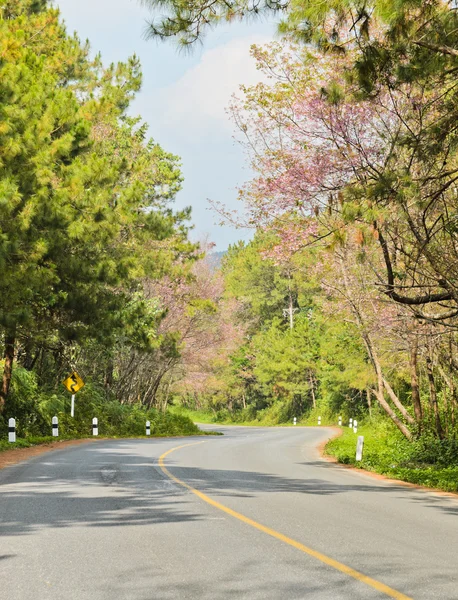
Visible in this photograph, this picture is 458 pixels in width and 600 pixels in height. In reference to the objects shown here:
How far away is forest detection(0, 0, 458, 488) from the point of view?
38.4ft

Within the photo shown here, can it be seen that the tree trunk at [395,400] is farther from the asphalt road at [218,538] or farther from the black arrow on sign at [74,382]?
the black arrow on sign at [74,382]

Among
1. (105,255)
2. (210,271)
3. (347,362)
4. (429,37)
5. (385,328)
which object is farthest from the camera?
(347,362)

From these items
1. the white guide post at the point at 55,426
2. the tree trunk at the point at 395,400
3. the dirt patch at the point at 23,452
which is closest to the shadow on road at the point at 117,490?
the dirt patch at the point at 23,452

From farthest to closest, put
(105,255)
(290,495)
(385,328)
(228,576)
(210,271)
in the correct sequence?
(210,271) < (105,255) < (385,328) < (290,495) < (228,576)

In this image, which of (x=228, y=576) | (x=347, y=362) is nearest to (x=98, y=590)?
(x=228, y=576)

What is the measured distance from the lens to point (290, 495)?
12008 millimetres

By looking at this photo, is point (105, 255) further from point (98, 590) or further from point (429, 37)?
point (98, 590)

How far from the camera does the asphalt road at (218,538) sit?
564 centimetres

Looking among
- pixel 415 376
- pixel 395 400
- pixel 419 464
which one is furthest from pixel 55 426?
pixel 419 464

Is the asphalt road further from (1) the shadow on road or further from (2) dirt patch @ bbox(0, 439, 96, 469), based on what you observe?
(2) dirt patch @ bbox(0, 439, 96, 469)

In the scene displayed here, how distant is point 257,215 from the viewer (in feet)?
60.6

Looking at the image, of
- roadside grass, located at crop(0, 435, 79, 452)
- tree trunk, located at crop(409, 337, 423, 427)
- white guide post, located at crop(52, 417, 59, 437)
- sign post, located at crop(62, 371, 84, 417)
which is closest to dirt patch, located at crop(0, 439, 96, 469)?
roadside grass, located at crop(0, 435, 79, 452)

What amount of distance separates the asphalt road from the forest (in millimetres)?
4171

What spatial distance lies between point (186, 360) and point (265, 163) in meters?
27.0
